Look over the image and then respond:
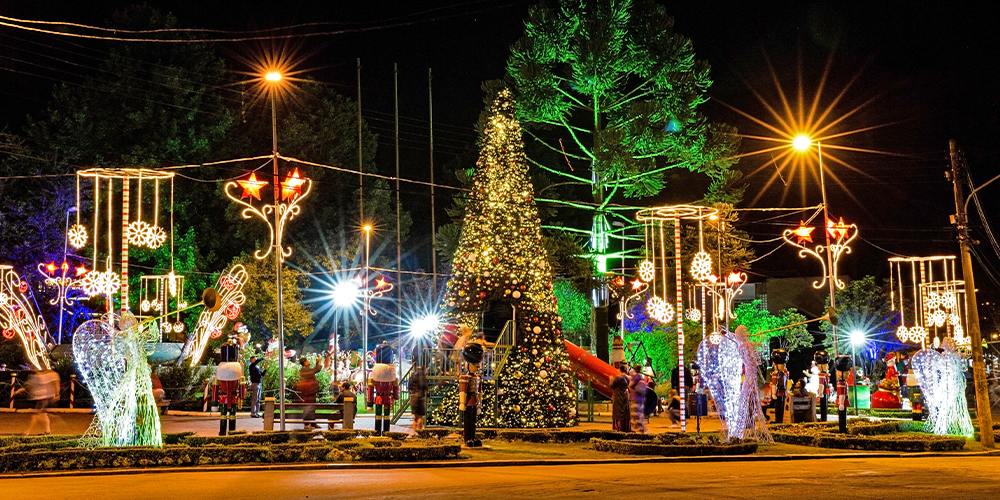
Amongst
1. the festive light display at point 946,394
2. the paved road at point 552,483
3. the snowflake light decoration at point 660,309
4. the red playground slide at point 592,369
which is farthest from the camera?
the red playground slide at point 592,369

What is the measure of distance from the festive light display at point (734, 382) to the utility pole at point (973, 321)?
4888 millimetres

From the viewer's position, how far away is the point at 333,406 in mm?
24391

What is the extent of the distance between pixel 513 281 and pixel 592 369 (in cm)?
674

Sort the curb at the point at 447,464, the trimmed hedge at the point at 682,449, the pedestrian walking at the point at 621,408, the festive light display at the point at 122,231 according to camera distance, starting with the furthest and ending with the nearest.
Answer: the pedestrian walking at the point at 621,408
the festive light display at the point at 122,231
the trimmed hedge at the point at 682,449
the curb at the point at 447,464

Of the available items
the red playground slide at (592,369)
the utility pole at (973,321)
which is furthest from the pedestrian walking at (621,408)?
the utility pole at (973,321)

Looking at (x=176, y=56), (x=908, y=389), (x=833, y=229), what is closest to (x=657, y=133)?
A: (x=833, y=229)

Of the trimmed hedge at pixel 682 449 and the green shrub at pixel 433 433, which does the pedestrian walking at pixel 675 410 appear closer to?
the green shrub at pixel 433 433

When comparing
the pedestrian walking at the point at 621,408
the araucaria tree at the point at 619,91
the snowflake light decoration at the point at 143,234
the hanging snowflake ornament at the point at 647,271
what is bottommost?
the pedestrian walking at the point at 621,408

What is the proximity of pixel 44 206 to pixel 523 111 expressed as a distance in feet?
75.7

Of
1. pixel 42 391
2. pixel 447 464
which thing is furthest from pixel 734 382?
pixel 42 391

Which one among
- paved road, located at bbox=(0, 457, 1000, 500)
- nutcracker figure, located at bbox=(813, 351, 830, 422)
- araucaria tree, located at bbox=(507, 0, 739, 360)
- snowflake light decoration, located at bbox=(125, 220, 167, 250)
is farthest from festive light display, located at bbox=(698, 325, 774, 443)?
araucaria tree, located at bbox=(507, 0, 739, 360)

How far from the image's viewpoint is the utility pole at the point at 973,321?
2136cm

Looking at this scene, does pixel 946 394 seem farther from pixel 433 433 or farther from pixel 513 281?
pixel 433 433

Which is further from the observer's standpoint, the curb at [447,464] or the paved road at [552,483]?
the curb at [447,464]
